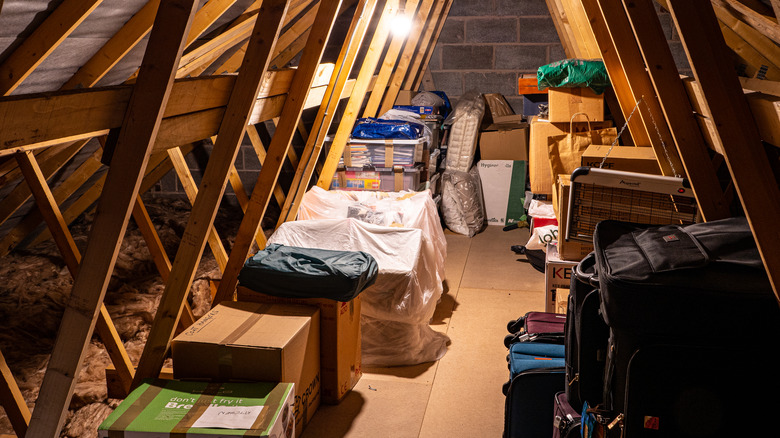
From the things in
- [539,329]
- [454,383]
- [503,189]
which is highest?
[503,189]

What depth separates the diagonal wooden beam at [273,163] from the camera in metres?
3.13

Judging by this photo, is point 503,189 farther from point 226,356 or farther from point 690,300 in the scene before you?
point 690,300

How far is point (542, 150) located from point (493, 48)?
297 cm

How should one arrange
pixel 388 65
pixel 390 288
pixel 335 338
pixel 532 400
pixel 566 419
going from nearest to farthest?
pixel 566 419 → pixel 532 400 → pixel 335 338 → pixel 390 288 → pixel 388 65

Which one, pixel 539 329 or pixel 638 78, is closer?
pixel 638 78

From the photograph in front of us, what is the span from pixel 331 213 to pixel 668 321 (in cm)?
306

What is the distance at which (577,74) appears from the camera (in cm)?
Result: 380

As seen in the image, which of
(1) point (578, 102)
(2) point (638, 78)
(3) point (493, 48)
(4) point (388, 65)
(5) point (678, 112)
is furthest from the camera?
(3) point (493, 48)

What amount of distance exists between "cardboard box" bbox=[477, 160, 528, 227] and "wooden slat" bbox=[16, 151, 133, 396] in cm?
440

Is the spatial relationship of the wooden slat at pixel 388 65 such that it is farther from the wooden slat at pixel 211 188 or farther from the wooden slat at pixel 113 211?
the wooden slat at pixel 113 211

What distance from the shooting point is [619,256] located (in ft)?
5.23

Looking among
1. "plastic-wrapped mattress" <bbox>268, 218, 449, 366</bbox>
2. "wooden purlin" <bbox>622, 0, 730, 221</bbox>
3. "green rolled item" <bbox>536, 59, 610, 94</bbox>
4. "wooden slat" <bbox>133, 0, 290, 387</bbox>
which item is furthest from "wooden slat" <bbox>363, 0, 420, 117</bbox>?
"wooden purlin" <bbox>622, 0, 730, 221</bbox>

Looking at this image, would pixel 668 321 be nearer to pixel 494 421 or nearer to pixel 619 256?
pixel 619 256

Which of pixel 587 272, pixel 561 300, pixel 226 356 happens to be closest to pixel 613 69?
pixel 561 300
